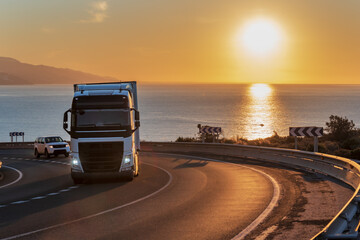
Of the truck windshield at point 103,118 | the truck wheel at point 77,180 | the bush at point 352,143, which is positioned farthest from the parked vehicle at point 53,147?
the bush at point 352,143

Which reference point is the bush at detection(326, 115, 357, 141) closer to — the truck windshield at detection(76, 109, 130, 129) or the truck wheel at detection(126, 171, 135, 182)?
the truck wheel at detection(126, 171, 135, 182)

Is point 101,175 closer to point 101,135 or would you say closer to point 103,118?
point 101,135

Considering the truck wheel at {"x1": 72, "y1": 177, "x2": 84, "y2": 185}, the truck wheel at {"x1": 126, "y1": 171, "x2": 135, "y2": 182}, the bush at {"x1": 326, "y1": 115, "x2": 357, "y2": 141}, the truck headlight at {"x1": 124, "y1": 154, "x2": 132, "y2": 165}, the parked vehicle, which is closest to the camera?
the truck headlight at {"x1": 124, "y1": 154, "x2": 132, "y2": 165}

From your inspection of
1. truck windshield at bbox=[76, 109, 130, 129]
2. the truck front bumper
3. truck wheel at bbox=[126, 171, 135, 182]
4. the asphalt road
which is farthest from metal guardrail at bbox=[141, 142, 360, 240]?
truck windshield at bbox=[76, 109, 130, 129]

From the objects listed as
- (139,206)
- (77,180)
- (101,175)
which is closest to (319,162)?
(101,175)

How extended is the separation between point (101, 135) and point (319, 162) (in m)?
8.95

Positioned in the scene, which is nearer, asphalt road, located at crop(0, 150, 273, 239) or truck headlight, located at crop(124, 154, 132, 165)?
asphalt road, located at crop(0, 150, 273, 239)

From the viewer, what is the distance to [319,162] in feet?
66.6

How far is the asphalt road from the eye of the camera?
395 inches

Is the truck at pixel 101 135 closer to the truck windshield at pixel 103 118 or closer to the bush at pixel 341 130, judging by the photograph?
the truck windshield at pixel 103 118

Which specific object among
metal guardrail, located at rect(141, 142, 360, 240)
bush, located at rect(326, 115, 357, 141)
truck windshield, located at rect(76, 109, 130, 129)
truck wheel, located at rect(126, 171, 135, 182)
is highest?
truck windshield, located at rect(76, 109, 130, 129)

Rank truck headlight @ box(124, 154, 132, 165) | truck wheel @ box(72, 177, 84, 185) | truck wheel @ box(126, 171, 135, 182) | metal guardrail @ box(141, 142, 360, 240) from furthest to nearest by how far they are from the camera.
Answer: truck wheel @ box(72, 177, 84, 185) < truck wheel @ box(126, 171, 135, 182) < truck headlight @ box(124, 154, 132, 165) < metal guardrail @ box(141, 142, 360, 240)

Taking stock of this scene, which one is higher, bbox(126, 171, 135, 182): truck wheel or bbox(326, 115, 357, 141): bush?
bbox(326, 115, 357, 141): bush

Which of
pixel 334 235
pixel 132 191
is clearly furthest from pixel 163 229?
pixel 132 191
